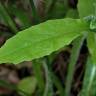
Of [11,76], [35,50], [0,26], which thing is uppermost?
[35,50]

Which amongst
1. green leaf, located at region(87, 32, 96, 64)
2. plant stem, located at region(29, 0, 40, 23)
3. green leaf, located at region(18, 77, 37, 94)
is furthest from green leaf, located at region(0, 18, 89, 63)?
green leaf, located at region(18, 77, 37, 94)

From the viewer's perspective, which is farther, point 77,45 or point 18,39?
point 77,45

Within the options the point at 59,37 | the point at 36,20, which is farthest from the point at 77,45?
the point at 59,37

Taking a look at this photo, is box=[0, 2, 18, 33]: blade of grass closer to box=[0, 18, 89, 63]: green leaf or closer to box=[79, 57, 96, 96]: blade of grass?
box=[79, 57, 96, 96]: blade of grass

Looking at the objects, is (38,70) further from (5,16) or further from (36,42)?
(36,42)

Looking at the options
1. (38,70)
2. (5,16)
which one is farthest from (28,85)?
(5,16)

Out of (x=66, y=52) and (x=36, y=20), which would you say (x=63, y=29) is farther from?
(x=66, y=52)

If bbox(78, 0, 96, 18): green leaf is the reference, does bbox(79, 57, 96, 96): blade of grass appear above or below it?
below

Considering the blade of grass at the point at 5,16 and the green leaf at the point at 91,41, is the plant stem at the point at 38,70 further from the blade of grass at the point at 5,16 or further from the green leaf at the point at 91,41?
the green leaf at the point at 91,41
